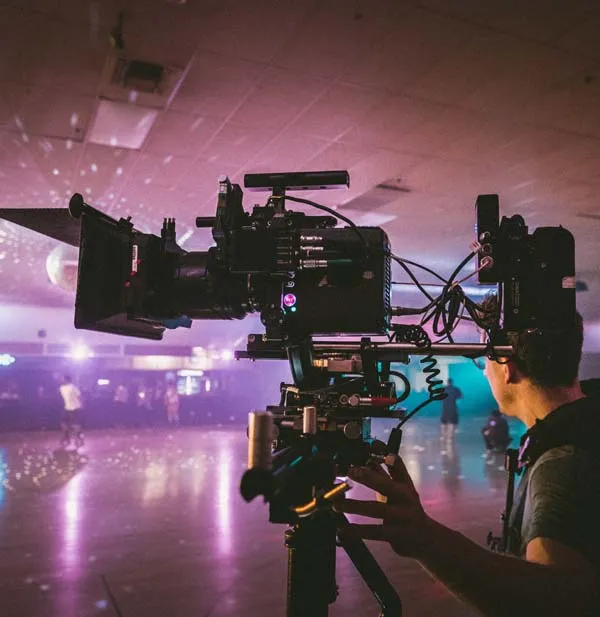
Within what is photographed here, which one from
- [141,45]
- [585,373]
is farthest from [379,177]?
[585,373]

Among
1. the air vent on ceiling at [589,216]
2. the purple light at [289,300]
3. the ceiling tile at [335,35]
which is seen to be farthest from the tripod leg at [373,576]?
the air vent on ceiling at [589,216]

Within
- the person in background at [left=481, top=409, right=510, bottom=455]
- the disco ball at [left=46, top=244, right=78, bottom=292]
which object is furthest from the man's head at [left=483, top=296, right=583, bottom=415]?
the person in background at [left=481, top=409, right=510, bottom=455]

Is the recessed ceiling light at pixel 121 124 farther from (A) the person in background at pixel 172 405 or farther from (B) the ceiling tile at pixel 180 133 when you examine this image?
(A) the person in background at pixel 172 405

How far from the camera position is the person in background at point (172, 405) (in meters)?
14.0

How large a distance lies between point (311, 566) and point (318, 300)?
62cm

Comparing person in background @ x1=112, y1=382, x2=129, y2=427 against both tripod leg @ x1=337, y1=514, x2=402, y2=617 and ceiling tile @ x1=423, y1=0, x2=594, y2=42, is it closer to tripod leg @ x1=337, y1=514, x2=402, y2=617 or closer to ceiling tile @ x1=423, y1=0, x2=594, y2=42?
ceiling tile @ x1=423, y1=0, x2=594, y2=42

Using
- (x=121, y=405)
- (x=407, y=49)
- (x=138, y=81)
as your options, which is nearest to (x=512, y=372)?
(x=407, y=49)

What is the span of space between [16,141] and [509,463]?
3.86 m

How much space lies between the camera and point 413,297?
10406mm

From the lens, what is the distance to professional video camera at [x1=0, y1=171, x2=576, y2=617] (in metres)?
1.27

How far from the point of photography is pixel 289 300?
1390mm

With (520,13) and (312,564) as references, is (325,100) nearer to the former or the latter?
(520,13)

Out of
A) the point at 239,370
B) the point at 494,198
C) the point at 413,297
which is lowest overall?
the point at 239,370

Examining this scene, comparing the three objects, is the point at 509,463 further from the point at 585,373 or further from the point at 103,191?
the point at 585,373
